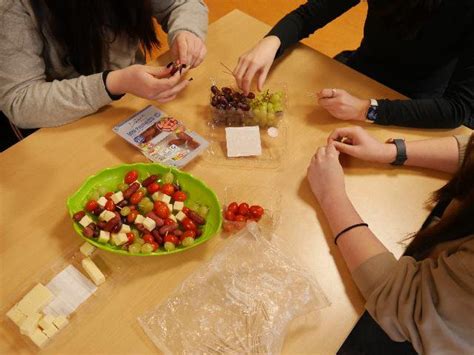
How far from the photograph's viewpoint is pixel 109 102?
3.48 ft

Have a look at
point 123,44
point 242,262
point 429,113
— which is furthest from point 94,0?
point 429,113

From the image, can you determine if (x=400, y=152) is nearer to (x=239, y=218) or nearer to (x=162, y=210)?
(x=239, y=218)

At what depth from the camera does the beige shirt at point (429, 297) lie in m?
0.65

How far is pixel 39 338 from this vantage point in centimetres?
70

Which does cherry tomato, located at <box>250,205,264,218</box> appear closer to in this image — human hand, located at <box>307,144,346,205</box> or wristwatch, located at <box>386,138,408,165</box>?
human hand, located at <box>307,144,346,205</box>

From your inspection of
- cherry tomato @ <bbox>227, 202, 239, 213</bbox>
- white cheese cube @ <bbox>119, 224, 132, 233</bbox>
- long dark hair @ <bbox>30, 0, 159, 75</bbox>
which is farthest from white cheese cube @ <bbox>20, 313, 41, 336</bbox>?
long dark hair @ <bbox>30, 0, 159, 75</bbox>

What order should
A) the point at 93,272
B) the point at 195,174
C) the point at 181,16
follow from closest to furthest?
the point at 93,272 → the point at 195,174 → the point at 181,16

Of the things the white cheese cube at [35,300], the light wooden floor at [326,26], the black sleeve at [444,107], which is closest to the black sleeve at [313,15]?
the black sleeve at [444,107]

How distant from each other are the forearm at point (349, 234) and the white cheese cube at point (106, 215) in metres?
0.47

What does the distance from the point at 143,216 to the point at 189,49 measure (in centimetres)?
56

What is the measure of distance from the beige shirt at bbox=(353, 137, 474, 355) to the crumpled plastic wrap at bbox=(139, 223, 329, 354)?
0.37 feet

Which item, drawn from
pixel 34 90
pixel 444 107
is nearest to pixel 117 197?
pixel 34 90

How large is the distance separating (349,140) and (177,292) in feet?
1.91

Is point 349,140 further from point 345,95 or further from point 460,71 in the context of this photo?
point 460,71
